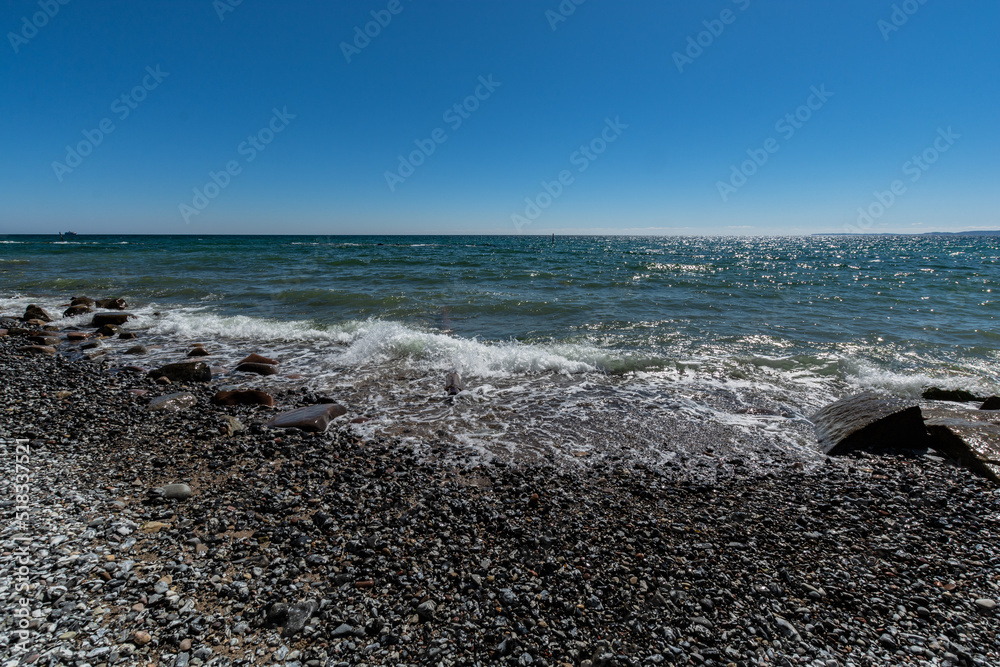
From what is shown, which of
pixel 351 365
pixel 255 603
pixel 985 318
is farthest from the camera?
pixel 985 318

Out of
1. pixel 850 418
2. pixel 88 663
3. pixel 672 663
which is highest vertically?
pixel 850 418

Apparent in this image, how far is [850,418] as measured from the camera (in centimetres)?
645

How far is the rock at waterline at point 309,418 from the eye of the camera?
6.44 metres

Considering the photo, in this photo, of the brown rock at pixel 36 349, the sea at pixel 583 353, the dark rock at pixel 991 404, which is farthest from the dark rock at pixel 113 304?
the dark rock at pixel 991 404

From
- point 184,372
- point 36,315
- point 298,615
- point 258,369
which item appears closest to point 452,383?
point 258,369

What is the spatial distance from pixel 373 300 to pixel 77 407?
470 inches

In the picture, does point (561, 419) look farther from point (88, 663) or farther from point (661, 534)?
Result: point (88, 663)

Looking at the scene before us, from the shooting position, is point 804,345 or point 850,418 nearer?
point 850,418

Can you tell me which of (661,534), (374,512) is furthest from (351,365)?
(661,534)

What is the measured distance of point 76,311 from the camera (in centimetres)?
1519

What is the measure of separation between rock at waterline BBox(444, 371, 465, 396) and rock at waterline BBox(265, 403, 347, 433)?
208 centimetres

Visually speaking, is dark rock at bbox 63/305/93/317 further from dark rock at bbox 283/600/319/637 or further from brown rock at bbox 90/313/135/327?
dark rock at bbox 283/600/319/637

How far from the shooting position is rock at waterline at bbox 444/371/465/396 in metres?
8.29

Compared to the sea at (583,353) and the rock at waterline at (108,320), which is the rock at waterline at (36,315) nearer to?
the sea at (583,353)
